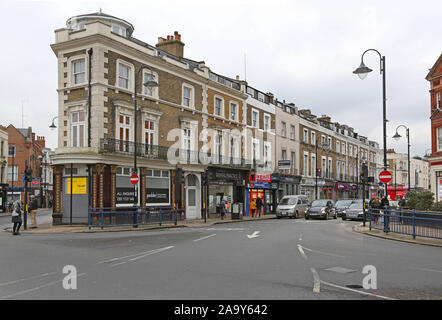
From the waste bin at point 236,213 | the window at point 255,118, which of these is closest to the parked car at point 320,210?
the waste bin at point 236,213

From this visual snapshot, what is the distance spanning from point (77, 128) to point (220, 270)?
17947 mm

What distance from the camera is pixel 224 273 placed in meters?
8.64

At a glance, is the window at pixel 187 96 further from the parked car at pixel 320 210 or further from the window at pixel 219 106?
the parked car at pixel 320 210

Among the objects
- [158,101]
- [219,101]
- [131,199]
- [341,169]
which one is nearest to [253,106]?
[219,101]

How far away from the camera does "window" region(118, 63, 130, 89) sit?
2519 cm

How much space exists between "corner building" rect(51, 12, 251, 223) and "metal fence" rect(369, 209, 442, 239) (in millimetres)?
12445

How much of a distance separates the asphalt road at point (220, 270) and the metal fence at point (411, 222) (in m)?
1.83

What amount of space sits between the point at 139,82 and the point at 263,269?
1977 cm

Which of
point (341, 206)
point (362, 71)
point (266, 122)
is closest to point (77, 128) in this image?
point (362, 71)

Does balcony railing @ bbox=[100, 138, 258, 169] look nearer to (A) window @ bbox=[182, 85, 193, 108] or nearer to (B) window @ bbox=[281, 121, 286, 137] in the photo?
(A) window @ bbox=[182, 85, 193, 108]

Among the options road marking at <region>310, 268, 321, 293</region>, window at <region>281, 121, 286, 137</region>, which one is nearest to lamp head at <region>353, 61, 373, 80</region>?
road marking at <region>310, 268, 321, 293</region>
